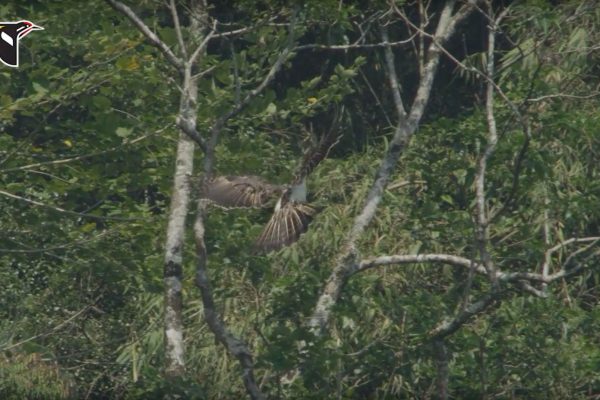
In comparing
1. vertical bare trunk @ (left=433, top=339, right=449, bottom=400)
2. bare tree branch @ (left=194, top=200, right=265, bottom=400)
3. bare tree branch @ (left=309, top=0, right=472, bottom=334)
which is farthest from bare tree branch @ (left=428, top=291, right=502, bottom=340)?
bare tree branch @ (left=194, top=200, right=265, bottom=400)

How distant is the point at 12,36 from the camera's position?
22.2 ft

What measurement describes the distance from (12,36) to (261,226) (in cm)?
179

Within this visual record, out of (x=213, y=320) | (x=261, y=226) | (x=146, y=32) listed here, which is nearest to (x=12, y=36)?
(x=146, y=32)

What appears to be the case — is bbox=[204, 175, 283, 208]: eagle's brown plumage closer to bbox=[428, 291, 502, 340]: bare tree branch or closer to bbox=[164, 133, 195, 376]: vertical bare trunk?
bbox=[164, 133, 195, 376]: vertical bare trunk

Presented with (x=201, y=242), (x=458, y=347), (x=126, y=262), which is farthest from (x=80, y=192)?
(x=458, y=347)

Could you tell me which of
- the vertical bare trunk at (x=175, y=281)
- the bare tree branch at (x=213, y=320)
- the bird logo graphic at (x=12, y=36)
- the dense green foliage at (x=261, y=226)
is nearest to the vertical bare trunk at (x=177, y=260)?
the vertical bare trunk at (x=175, y=281)

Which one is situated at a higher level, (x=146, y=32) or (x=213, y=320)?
(x=146, y=32)

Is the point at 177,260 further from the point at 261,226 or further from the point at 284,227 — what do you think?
the point at 284,227

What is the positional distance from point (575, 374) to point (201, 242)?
205cm

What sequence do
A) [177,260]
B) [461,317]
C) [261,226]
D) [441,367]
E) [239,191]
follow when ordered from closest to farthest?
[461,317] < [441,367] < [177,260] < [261,226] < [239,191]

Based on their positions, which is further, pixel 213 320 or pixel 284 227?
pixel 284 227

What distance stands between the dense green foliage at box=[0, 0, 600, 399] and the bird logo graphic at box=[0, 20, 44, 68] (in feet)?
0.18

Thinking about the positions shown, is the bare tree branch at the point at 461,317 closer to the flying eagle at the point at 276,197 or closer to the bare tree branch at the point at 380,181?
the bare tree branch at the point at 380,181

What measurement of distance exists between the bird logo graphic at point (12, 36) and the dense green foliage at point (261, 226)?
56 mm
